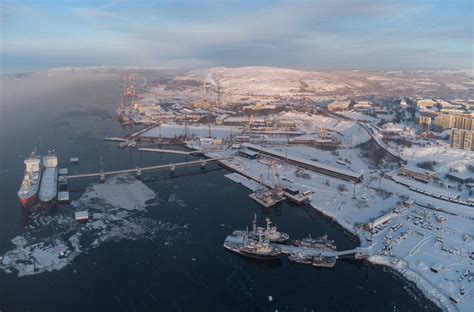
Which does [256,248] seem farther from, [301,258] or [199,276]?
[199,276]

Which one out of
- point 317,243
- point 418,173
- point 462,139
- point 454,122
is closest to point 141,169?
point 317,243

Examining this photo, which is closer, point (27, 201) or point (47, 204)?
point (27, 201)

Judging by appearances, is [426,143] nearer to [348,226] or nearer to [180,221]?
[348,226]

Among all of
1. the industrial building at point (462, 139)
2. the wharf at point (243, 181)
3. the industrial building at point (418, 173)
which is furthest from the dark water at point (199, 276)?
the industrial building at point (462, 139)

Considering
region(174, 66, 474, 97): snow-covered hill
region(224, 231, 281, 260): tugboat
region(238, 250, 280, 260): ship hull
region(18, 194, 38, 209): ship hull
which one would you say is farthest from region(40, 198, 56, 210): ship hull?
region(174, 66, 474, 97): snow-covered hill

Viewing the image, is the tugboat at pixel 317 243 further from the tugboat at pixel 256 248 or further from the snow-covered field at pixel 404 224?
the snow-covered field at pixel 404 224

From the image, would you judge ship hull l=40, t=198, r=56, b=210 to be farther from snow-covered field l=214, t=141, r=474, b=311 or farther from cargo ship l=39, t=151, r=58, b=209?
snow-covered field l=214, t=141, r=474, b=311
